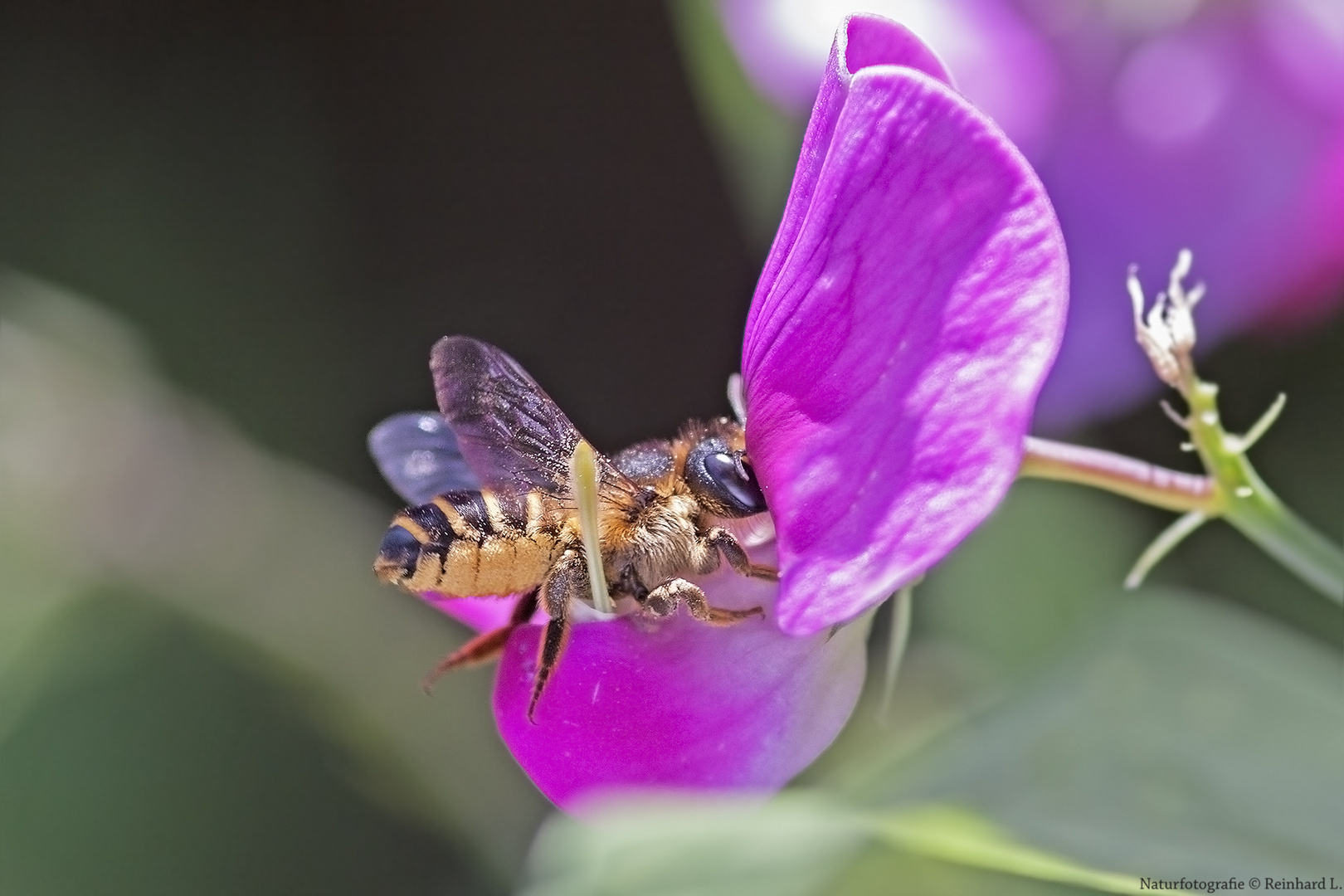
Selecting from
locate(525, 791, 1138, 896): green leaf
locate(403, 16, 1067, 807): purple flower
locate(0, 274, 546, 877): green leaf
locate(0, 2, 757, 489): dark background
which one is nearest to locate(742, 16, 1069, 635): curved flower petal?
locate(403, 16, 1067, 807): purple flower

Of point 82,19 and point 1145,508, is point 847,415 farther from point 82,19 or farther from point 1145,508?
point 82,19

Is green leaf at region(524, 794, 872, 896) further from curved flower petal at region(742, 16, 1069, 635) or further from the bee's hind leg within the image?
curved flower petal at region(742, 16, 1069, 635)

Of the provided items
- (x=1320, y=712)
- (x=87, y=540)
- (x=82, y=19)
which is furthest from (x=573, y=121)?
(x=1320, y=712)

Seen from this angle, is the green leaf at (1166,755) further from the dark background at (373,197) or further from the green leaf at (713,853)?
the dark background at (373,197)

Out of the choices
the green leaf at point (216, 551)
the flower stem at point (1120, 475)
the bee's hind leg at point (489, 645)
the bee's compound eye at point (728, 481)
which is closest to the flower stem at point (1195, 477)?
the flower stem at point (1120, 475)

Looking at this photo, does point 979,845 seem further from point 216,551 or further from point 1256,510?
point 216,551
